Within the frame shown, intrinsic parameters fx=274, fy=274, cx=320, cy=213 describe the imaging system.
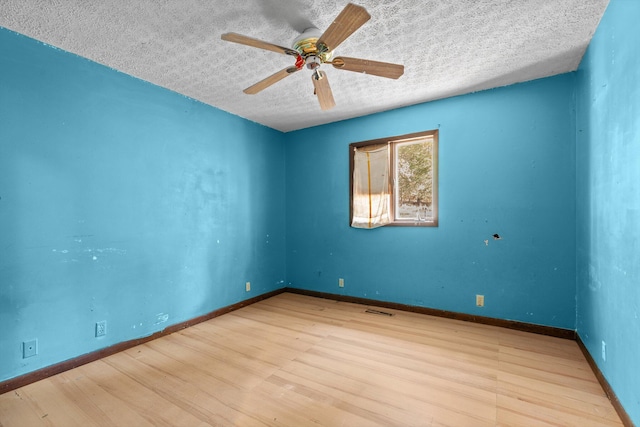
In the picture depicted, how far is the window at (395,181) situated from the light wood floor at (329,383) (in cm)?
140

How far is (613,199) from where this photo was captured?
5.83 ft

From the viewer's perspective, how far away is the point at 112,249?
2.53 m

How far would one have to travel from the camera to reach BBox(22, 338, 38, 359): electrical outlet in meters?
2.04

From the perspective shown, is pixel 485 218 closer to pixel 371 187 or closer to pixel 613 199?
pixel 613 199

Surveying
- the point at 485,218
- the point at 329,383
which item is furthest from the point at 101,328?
the point at 485,218

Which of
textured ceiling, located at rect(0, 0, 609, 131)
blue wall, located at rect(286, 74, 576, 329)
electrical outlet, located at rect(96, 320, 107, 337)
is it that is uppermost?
textured ceiling, located at rect(0, 0, 609, 131)

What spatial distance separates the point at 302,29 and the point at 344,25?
23.6 inches

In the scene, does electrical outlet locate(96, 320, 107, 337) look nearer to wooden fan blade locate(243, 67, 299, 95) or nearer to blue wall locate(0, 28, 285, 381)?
blue wall locate(0, 28, 285, 381)

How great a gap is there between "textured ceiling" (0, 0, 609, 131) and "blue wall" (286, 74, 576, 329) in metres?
0.38

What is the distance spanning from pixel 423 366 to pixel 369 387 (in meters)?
0.56

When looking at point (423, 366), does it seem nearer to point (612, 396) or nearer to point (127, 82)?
point (612, 396)

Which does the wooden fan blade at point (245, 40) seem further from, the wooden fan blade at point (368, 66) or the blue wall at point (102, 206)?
the blue wall at point (102, 206)

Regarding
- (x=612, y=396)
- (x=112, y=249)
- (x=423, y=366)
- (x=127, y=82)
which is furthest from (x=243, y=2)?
(x=612, y=396)

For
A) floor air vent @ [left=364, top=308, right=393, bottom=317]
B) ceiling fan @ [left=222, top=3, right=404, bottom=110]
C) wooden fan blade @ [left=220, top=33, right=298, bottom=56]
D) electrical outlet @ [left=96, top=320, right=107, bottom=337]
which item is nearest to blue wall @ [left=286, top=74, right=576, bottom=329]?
floor air vent @ [left=364, top=308, right=393, bottom=317]
